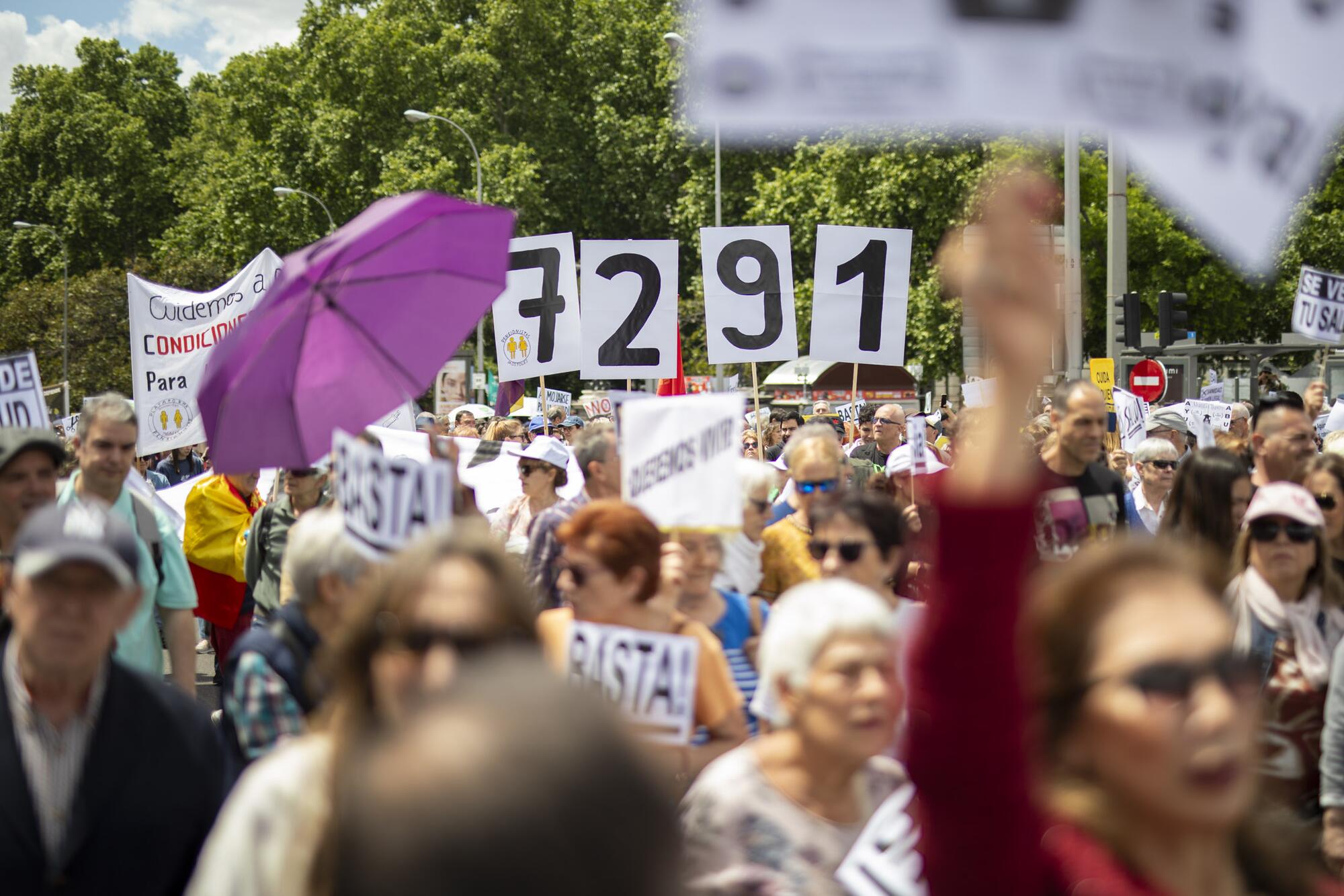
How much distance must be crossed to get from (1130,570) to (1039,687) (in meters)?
0.19

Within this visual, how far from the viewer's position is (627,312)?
10133 millimetres

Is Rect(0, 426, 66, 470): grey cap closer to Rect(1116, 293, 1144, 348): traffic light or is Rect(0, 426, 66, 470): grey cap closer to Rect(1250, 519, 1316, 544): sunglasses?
Rect(1250, 519, 1316, 544): sunglasses

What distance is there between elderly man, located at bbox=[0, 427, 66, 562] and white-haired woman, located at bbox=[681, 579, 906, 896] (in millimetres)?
2905

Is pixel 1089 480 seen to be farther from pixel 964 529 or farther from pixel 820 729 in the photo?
pixel 964 529

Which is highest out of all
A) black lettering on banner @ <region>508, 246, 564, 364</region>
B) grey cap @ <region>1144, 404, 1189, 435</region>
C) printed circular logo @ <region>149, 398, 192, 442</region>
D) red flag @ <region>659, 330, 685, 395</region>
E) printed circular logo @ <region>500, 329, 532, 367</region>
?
black lettering on banner @ <region>508, 246, 564, 364</region>

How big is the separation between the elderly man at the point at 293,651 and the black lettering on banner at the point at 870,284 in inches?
269

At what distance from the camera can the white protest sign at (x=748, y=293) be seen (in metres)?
9.91

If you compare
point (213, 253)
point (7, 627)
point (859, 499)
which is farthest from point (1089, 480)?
point (213, 253)

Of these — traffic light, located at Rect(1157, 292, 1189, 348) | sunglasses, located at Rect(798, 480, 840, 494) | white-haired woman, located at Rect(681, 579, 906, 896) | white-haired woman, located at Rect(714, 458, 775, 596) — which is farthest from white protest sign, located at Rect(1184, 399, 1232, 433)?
white-haired woman, located at Rect(681, 579, 906, 896)

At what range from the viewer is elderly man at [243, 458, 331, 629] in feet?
19.6

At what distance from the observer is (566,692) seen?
3.47ft

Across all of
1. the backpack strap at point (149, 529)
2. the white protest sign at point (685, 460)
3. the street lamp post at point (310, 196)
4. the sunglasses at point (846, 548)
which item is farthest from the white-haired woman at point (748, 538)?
the street lamp post at point (310, 196)

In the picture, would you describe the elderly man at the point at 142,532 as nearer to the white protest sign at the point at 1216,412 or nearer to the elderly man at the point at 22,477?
the elderly man at the point at 22,477

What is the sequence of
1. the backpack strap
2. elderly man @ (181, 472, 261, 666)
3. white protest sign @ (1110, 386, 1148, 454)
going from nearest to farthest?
the backpack strap < elderly man @ (181, 472, 261, 666) < white protest sign @ (1110, 386, 1148, 454)
